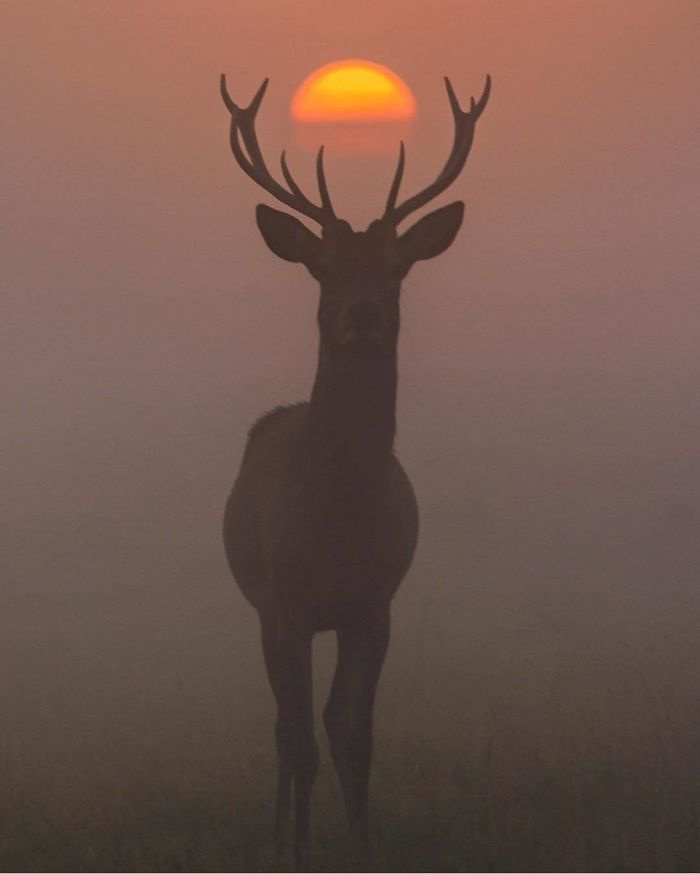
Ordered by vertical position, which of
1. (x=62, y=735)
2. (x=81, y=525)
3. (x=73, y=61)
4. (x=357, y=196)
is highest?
(x=73, y=61)

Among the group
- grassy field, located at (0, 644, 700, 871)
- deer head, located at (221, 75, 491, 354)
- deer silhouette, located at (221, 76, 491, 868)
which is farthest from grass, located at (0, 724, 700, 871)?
deer head, located at (221, 75, 491, 354)

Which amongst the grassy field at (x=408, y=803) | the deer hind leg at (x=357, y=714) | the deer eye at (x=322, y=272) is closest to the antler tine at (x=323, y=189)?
the deer eye at (x=322, y=272)

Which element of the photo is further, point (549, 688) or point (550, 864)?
point (549, 688)

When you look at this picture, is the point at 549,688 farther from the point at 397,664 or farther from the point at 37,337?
the point at 37,337

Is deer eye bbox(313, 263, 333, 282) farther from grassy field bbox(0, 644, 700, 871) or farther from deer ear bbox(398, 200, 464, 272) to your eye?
grassy field bbox(0, 644, 700, 871)

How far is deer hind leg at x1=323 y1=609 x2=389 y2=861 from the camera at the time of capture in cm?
411

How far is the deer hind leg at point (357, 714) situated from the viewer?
411 centimetres

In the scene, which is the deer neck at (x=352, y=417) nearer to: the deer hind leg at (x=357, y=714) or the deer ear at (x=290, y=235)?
the deer ear at (x=290, y=235)

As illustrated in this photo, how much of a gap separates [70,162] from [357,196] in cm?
85

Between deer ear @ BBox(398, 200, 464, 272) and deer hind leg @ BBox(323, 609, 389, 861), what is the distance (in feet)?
3.21

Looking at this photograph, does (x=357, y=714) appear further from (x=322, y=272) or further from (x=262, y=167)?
(x=262, y=167)

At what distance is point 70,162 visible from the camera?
4.43 metres

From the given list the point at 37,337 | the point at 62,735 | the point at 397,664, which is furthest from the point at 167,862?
the point at 37,337

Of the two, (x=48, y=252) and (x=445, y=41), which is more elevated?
(x=445, y=41)
